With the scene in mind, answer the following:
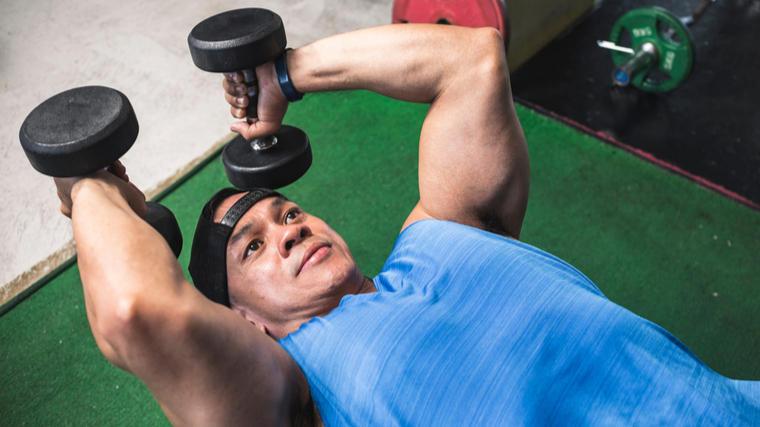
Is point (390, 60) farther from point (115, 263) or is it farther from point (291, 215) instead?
point (115, 263)

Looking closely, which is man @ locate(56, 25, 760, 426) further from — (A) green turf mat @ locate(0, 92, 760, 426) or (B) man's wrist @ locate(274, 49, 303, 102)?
(A) green turf mat @ locate(0, 92, 760, 426)

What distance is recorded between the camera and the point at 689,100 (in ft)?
10.6

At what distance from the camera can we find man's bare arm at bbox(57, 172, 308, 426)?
0.86 metres

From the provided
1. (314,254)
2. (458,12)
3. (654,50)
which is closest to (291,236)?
(314,254)

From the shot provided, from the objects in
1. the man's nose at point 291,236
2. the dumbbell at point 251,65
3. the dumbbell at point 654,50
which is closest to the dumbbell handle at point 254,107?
the dumbbell at point 251,65

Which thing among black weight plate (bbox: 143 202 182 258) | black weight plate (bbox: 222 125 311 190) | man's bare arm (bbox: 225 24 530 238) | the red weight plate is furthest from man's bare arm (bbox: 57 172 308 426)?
the red weight plate

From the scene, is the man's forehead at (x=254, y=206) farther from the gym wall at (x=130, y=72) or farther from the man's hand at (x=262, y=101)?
the gym wall at (x=130, y=72)

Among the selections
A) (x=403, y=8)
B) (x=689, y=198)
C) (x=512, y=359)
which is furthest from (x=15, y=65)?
(x=689, y=198)

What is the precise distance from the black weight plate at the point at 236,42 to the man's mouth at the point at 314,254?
492 millimetres

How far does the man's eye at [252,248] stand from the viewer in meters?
1.40

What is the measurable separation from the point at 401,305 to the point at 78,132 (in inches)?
30.2

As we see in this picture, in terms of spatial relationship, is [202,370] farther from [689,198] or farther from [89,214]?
[689,198]

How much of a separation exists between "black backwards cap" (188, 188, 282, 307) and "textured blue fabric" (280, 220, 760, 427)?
1.02 feet

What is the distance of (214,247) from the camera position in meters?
1.42
